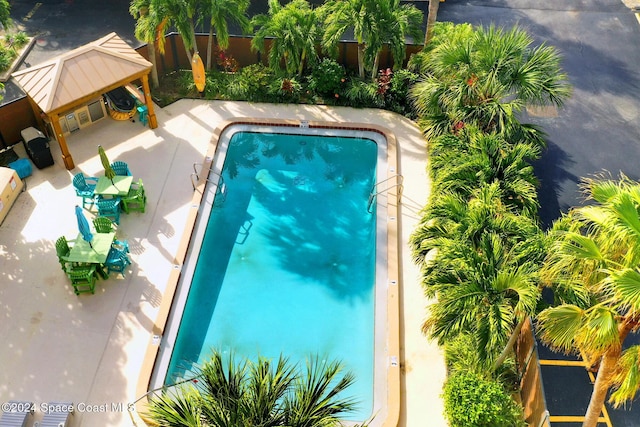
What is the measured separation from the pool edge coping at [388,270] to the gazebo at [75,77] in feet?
12.1

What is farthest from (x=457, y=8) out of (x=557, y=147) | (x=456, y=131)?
(x=456, y=131)

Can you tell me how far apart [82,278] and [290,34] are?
10869 mm

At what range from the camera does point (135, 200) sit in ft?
58.0

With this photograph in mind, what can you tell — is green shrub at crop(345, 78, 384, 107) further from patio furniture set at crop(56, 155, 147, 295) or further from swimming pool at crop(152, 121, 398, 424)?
patio furniture set at crop(56, 155, 147, 295)

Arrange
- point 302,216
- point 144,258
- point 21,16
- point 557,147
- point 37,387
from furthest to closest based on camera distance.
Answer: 1. point 21,16
2. point 557,147
3. point 302,216
4. point 144,258
5. point 37,387

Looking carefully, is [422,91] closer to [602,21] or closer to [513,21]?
[513,21]

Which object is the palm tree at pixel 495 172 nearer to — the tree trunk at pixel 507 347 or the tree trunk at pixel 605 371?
the tree trunk at pixel 507 347

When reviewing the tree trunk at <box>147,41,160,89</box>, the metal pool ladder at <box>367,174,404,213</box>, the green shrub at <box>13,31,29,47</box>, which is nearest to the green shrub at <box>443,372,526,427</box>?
the metal pool ladder at <box>367,174,404,213</box>

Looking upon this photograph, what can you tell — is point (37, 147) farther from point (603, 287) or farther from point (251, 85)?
point (603, 287)

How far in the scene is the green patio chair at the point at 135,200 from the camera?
694 inches

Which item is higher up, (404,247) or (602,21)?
(602,21)

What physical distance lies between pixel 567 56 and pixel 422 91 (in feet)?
34.5

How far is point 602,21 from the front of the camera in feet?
87.9

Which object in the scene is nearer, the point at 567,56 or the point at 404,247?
the point at 404,247
